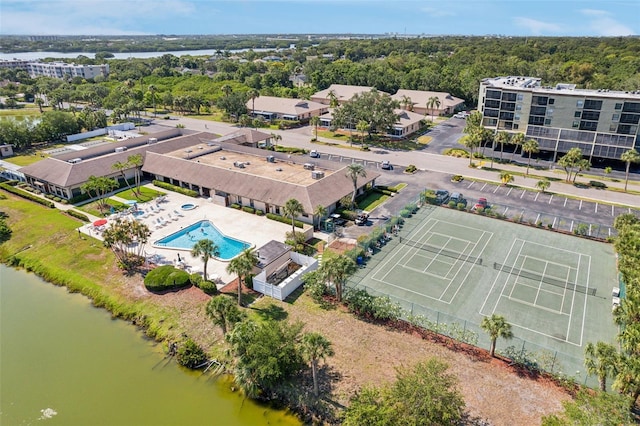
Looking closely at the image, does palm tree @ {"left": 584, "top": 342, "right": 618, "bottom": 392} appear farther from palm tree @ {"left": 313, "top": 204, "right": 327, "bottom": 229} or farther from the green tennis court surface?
palm tree @ {"left": 313, "top": 204, "right": 327, "bottom": 229}

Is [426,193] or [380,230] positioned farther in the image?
[426,193]

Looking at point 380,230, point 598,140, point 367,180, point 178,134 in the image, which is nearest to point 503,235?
point 380,230

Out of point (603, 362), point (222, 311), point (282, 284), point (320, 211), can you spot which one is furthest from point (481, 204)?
point (222, 311)

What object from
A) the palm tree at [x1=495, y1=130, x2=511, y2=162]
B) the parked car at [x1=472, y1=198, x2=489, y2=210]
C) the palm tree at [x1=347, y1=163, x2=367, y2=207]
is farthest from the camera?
the palm tree at [x1=495, y1=130, x2=511, y2=162]

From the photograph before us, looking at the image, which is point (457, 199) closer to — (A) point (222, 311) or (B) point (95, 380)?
(A) point (222, 311)

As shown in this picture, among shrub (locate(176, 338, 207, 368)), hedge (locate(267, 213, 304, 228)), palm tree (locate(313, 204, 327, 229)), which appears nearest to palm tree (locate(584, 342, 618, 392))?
shrub (locate(176, 338, 207, 368))

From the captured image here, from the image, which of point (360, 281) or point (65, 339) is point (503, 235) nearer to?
point (360, 281)

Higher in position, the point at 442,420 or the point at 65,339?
the point at 442,420
